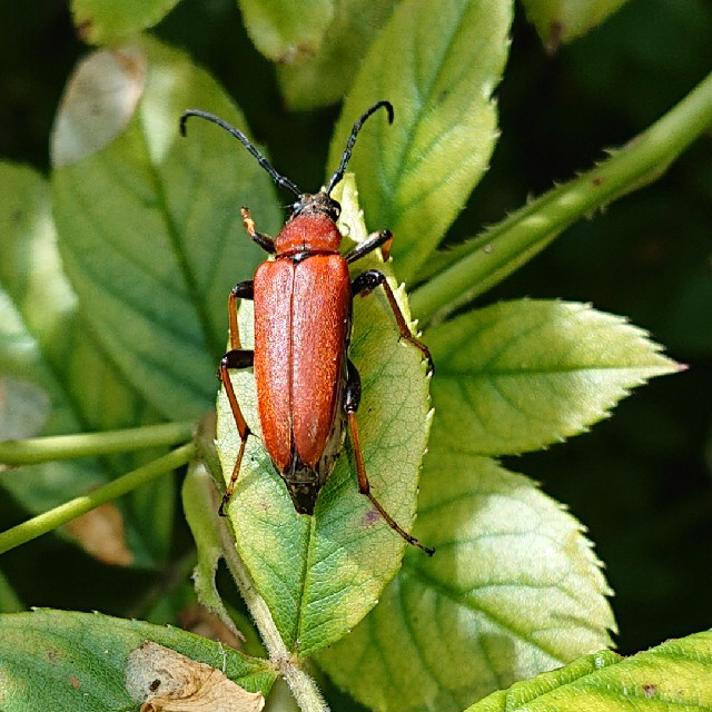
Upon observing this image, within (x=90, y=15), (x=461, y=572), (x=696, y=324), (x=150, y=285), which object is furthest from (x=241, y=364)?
(x=696, y=324)

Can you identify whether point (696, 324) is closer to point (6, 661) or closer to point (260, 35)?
point (260, 35)

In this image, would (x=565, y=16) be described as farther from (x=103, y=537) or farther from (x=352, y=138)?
(x=103, y=537)

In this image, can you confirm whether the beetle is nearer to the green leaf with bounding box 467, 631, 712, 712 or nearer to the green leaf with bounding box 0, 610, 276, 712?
the green leaf with bounding box 0, 610, 276, 712

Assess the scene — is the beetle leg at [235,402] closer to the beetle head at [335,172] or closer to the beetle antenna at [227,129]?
the beetle head at [335,172]

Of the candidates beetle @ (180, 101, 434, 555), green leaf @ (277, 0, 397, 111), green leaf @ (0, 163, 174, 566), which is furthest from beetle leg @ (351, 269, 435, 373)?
green leaf @ (0, 163, 174, 566)

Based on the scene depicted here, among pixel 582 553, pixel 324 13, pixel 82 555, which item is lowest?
pixel 582 553

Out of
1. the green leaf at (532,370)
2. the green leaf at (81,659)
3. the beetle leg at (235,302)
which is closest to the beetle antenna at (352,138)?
the beetle leg at (235,302)
